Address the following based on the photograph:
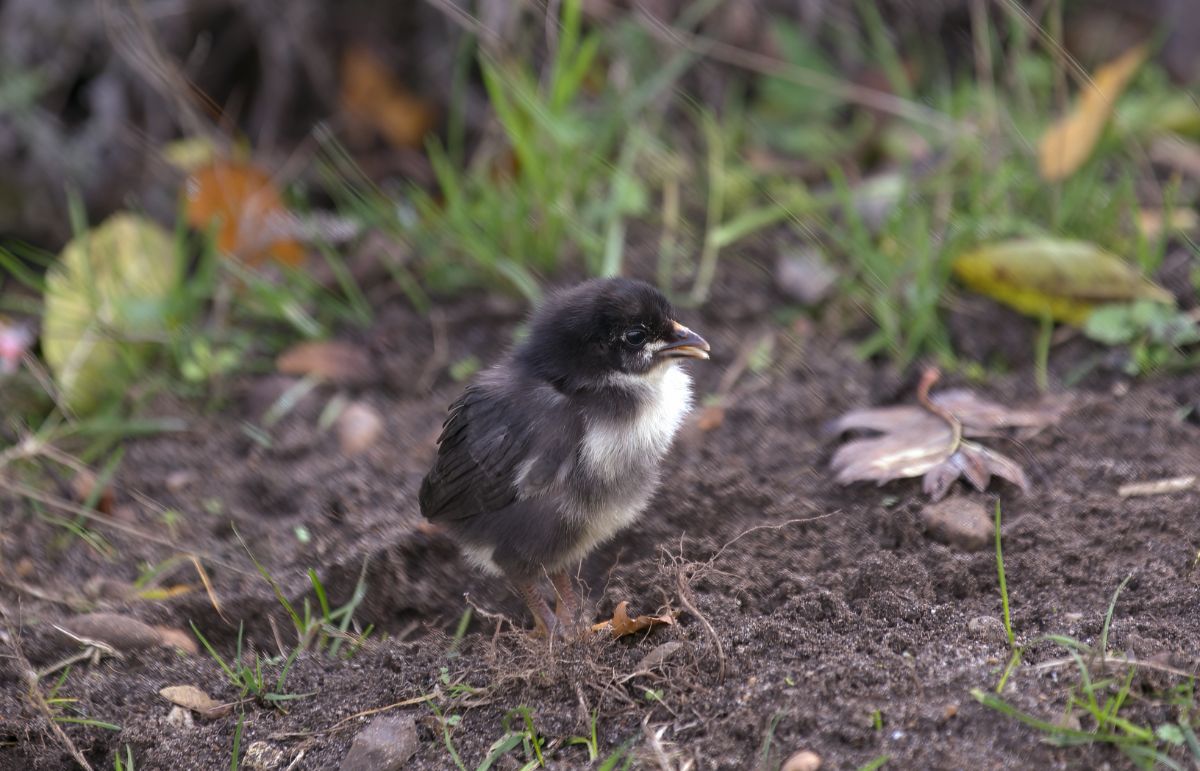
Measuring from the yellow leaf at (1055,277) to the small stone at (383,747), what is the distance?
280cm

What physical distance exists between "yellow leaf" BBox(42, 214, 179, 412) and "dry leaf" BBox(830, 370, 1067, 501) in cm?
280

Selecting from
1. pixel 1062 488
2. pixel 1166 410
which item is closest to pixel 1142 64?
pixel 1166 410

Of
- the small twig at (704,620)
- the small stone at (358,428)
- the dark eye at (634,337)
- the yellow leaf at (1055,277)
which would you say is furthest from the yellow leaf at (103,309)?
the yellow leaf at (1055,277)

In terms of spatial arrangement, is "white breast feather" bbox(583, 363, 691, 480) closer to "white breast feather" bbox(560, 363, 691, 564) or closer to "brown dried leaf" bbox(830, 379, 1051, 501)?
"white breast feather" bbox(560, 363, 691, 564)

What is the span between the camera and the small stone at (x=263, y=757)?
9.54ft

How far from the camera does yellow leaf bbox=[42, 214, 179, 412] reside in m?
4.85

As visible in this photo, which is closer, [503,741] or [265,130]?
[503,741]

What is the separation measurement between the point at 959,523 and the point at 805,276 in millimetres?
1864

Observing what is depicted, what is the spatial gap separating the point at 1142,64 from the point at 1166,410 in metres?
2.89

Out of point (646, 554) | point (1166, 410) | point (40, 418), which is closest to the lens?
point (646, 554)

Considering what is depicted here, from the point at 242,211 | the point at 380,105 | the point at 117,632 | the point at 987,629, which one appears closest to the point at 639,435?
the point at 987,629

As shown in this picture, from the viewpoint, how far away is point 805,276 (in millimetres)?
4973

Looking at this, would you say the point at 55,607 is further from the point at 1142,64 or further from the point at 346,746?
the point at 1142,64

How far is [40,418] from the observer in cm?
484
